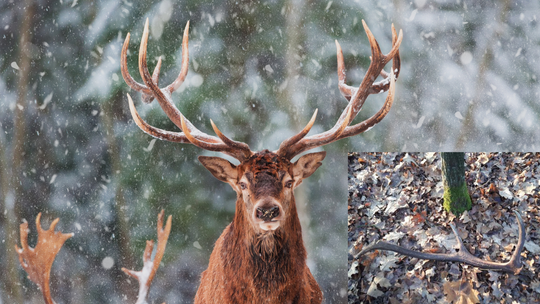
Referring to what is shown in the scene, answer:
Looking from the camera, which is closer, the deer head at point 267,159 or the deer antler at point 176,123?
the deer head at point 267,159

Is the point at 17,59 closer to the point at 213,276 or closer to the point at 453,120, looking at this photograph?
the point at 213,276

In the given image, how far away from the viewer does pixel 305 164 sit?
2891mm

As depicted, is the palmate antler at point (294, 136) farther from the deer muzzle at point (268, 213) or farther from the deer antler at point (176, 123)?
the deer muzzle at point (268, 213)

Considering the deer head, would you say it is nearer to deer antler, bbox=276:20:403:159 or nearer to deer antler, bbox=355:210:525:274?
deer antler, bbox=276:20:403:159

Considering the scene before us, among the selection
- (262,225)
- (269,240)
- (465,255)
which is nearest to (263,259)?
(269,240)

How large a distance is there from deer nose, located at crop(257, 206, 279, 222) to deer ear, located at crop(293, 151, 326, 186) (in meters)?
0.40

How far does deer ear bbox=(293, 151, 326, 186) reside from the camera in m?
2.86

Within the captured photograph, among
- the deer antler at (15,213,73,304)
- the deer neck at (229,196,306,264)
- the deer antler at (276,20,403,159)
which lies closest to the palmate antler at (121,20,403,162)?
the deer antler at (276,20,403,159)

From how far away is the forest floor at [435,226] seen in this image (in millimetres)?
3244

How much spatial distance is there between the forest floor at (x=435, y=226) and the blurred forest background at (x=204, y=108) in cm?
29

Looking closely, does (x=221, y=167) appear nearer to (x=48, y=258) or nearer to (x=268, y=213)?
(x=268, y=213)

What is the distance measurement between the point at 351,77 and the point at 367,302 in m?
1.52

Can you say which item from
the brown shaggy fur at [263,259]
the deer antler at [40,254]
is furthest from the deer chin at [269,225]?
the deer antler at [40,254]

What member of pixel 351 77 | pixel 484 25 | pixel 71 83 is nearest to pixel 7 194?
pixel 71 83
